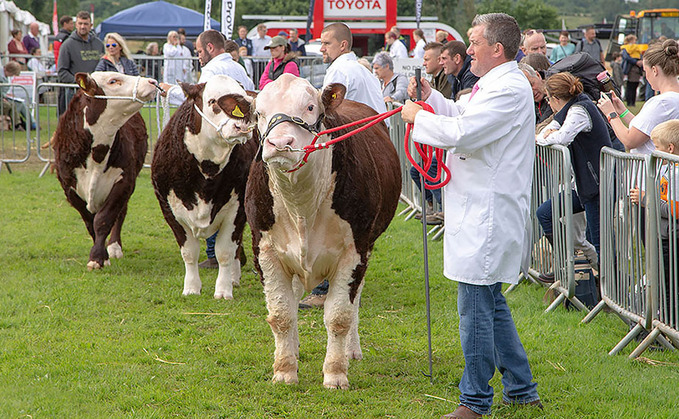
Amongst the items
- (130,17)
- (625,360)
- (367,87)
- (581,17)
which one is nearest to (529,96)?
(625,360)

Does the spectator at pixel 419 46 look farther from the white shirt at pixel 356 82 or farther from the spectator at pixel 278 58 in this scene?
the white shirt at pixel 356 82

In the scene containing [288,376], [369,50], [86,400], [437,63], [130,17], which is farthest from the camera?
[369,50]

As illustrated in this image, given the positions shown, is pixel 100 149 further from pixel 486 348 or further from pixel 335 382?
pixel 486 348

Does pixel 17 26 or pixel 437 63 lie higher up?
pixel 17 26

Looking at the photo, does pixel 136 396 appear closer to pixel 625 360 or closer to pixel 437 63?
pixel 625 360

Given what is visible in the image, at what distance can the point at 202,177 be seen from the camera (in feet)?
23.3

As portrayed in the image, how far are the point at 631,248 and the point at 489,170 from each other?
6.05ft

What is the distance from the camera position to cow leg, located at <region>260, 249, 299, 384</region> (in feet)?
16.8

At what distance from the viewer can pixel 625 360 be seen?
17.8ft

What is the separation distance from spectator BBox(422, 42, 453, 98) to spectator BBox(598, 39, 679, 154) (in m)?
3.52

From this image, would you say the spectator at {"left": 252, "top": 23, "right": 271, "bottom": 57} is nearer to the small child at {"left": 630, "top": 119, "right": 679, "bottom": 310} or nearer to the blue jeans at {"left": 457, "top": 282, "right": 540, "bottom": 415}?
the small child at {"left": 630, "top": 119, "right": 679, "bottom": 310}

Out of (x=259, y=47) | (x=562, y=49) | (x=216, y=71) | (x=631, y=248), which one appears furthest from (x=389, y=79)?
(x=259, y=47)

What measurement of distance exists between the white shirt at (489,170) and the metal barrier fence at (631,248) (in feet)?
4.47

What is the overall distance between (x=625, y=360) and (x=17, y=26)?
28.3m
